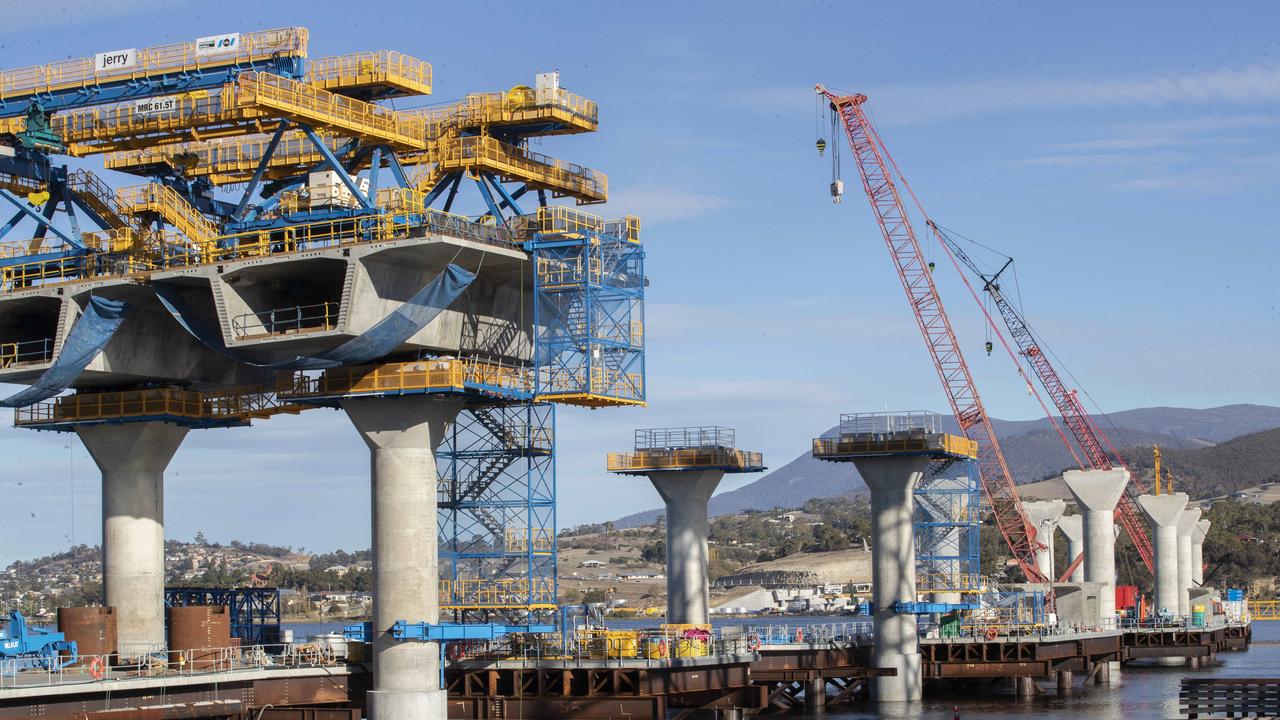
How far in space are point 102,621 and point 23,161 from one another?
18656mm

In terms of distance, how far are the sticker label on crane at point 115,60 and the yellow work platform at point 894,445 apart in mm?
39494

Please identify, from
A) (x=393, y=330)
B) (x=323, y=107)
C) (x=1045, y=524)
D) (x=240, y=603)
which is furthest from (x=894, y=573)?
(x=1045, y=524)

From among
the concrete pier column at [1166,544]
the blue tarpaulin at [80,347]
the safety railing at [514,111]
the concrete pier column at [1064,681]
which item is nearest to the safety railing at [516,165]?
the safety railing at [514,111]

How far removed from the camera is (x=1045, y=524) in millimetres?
150875

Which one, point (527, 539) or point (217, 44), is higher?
point (217, 44)

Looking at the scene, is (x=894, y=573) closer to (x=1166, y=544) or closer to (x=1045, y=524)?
(x=1166, y=544)

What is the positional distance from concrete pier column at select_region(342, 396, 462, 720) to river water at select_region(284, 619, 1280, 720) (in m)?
26.5

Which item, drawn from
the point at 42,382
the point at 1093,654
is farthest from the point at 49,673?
the point at 1093,654

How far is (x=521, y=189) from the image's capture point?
73000mm

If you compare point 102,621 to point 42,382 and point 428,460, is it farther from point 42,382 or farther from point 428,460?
point 428,460

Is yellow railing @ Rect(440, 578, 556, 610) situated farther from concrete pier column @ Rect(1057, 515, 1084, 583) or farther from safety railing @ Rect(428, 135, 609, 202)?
concrete pier column @ Rect(1057, 515, 1084, 583)

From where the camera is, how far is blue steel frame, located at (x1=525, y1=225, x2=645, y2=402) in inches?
2628

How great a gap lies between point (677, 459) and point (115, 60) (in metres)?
34.2

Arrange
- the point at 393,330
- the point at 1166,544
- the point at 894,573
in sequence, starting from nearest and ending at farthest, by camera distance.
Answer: the point at 393,330
the point at 894,573
the point at 1166,544
